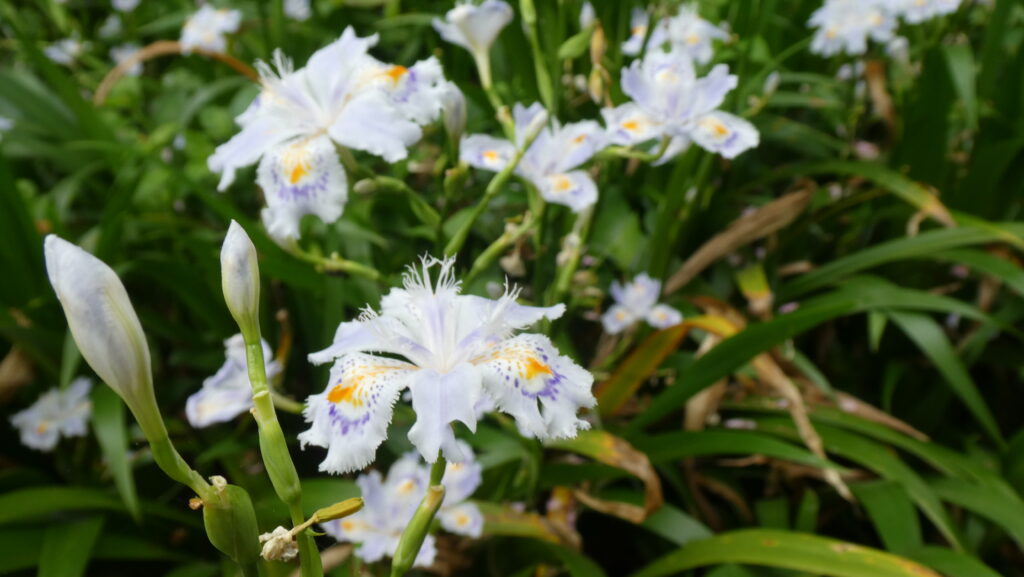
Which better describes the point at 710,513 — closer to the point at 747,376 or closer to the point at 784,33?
the point at 747,376

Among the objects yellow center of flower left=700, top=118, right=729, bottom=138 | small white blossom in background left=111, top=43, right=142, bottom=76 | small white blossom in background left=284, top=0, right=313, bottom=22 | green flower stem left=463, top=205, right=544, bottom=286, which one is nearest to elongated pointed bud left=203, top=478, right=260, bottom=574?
green flower stem left=463, top=205, right=544, bottom=286

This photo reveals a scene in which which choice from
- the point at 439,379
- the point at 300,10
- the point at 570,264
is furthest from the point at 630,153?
the point at 300,10

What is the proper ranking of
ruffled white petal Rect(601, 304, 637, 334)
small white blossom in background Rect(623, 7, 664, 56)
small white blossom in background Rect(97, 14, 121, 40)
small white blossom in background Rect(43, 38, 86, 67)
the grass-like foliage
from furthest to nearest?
small white blossom in background Rect(97, 14, 121, 40), small white blossom in background Rect(43, 38, 86, 67), small white blossom in background Rect(623, 7, 664, 56), ruffled white petal Rect(601, 304, 637, 334), the grass-like foliage

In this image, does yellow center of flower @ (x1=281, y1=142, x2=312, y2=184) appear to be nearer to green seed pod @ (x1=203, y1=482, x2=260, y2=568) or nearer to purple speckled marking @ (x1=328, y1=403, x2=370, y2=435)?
purple speckled marking @ (x1=328, y1=403, x2=370, y2=435)

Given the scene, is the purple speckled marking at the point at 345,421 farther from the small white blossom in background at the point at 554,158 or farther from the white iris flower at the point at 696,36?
the white iris flower at the point at 696,36

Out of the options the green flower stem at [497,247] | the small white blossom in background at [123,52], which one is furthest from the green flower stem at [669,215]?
the small white blossom in background at [123,52]

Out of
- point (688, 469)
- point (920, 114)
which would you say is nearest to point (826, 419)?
point (688, 469)

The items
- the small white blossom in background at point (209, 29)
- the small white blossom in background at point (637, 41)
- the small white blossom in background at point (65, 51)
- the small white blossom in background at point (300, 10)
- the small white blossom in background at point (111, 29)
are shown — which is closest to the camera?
the small white blossom in background at point (637, 41)
